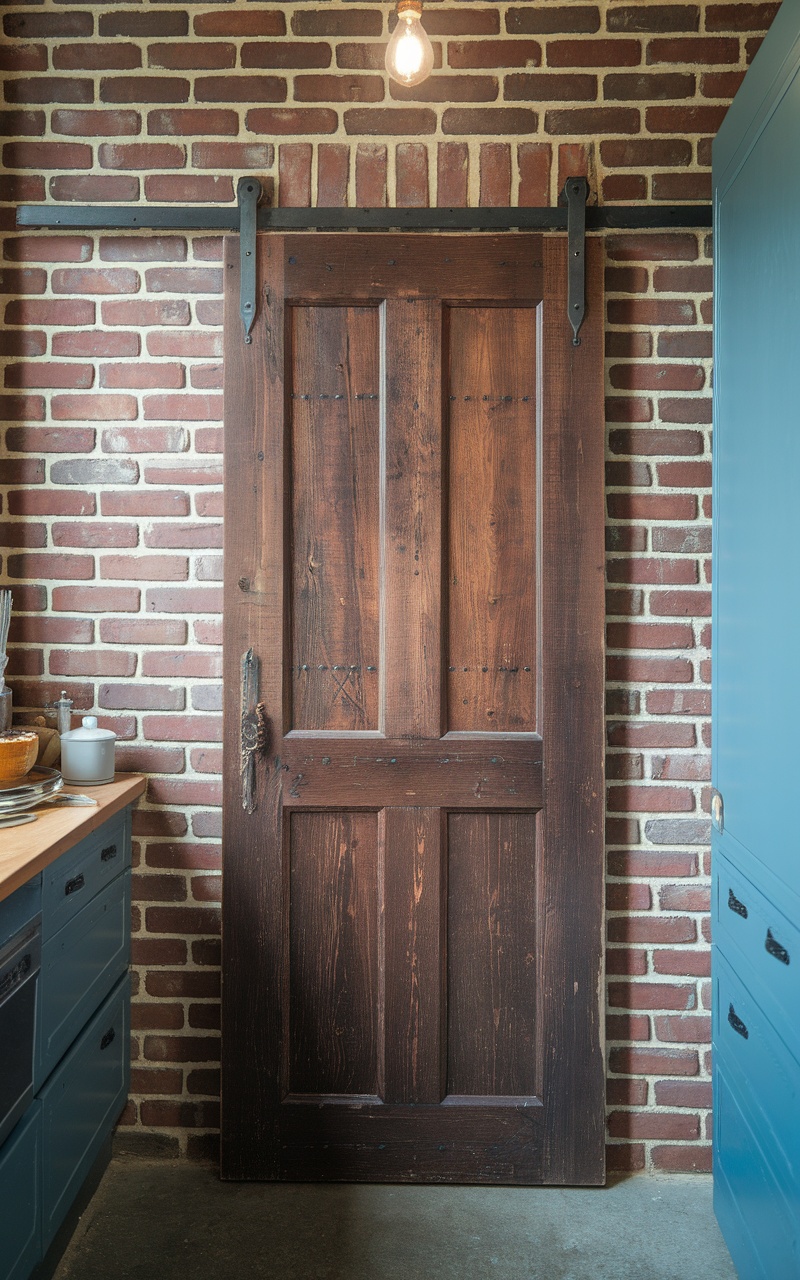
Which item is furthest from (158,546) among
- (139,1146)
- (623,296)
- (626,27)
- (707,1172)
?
(707,1172)

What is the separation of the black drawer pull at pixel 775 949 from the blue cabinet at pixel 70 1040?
4.37 ft

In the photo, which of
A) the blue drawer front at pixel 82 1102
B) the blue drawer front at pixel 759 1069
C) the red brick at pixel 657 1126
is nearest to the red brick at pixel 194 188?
the blue drawer front at pixel 82 1102

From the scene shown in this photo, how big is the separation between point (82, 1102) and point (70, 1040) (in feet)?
0.59

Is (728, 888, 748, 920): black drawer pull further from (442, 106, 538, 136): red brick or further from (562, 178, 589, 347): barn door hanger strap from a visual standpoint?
(442, 106, 538, 136): red brick

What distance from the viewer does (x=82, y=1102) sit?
5.97ft

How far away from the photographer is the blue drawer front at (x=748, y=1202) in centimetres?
148

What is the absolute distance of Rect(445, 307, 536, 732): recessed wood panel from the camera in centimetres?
210

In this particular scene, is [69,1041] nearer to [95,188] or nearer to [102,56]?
[95,188]

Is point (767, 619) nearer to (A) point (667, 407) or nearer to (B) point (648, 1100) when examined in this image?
(A) point (667, 407)

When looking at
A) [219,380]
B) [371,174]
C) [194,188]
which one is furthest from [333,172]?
[219,380]

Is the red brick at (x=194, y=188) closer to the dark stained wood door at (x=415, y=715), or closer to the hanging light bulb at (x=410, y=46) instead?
the dark stained wood door at (x=415, y=715)

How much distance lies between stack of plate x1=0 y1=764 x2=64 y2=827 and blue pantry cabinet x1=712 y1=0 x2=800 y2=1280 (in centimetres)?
144

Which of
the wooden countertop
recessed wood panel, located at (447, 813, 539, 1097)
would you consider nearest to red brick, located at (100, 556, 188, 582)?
the wooden countertop

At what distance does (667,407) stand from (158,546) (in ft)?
4.30
